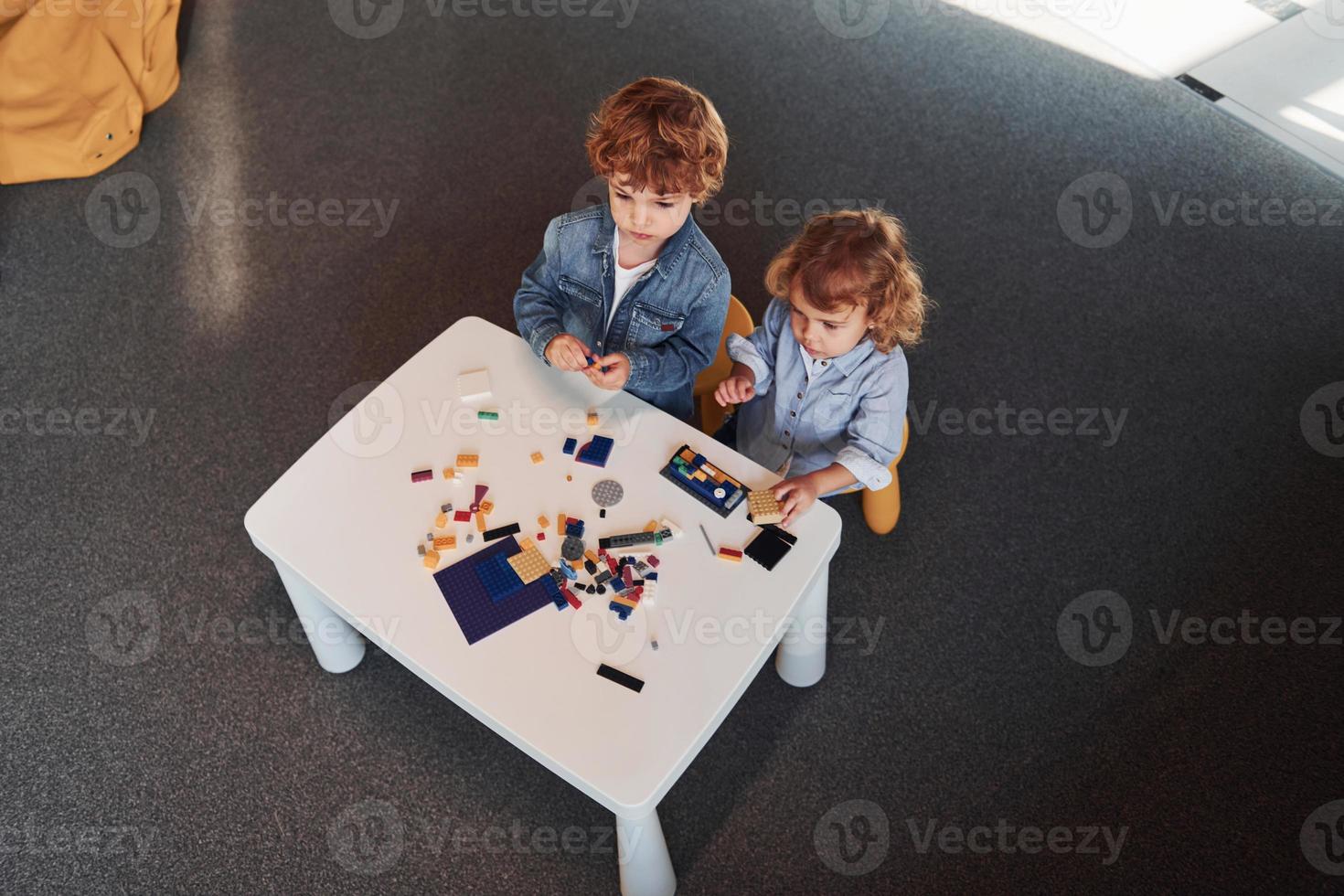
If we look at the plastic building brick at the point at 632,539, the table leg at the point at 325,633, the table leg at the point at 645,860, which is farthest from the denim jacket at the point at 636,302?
the table leg at the point at 645,860

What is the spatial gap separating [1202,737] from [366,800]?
1.35m

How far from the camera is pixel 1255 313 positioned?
2.10 metres

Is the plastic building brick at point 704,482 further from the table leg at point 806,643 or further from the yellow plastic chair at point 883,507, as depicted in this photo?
the yellow plastic chair at point 883,507

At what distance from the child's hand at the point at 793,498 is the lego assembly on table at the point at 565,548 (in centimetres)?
1

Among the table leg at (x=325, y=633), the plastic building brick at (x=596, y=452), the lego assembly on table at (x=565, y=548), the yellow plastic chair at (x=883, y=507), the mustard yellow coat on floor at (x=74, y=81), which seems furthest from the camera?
the mustard yellow coat on floor at (x=74, y=81)

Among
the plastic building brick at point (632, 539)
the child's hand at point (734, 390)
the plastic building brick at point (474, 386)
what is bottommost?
the plastic building brick at point (474, 386)

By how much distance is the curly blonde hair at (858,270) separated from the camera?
124cm

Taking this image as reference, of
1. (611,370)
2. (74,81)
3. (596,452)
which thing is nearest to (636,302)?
(611,370)

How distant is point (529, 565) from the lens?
49.4 inches

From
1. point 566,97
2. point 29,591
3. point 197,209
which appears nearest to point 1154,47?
point 566,97

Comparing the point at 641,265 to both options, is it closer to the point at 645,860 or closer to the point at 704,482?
the point at 704,482

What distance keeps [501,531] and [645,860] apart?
503 millimetres

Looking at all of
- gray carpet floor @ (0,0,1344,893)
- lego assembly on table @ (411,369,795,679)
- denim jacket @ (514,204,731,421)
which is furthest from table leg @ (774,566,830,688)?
denim jacket @ (514,204,731,421)

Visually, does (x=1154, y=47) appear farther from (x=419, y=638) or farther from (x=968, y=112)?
(x=419, y=638)
